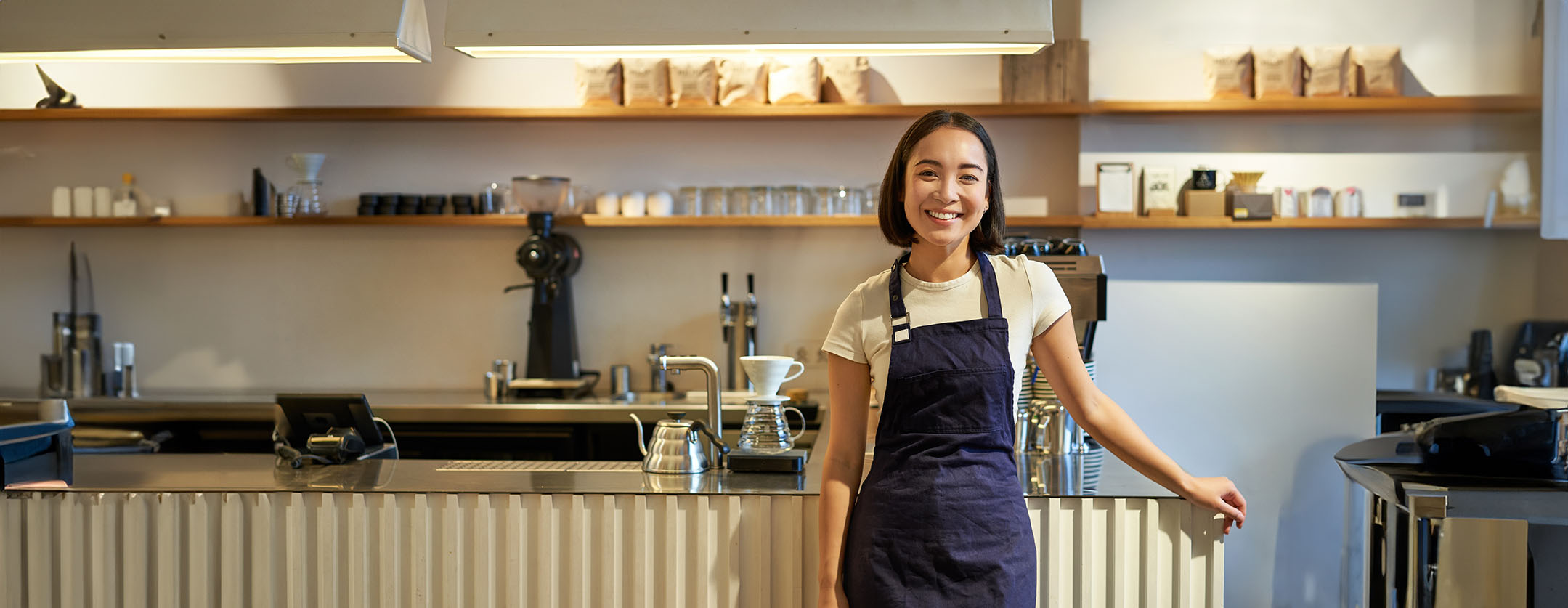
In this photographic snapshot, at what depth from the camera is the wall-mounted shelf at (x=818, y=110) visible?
13.3 ft

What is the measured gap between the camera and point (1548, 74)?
405 centimetres

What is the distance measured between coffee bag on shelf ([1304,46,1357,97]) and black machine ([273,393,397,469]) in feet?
11.1

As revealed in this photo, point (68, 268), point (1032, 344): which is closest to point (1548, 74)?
point (1032, 344)

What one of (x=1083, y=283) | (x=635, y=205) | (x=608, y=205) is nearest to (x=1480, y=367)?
(x=1083, y=283)

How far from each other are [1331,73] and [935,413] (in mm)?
3046

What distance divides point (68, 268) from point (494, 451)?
7.04 ft

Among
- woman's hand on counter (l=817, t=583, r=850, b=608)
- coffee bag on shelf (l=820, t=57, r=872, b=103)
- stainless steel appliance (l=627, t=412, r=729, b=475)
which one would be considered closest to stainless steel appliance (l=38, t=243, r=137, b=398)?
coffee bag on shelf (l=820, t=57, r=872, b=103)

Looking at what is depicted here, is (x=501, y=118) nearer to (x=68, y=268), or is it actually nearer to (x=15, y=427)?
(x=68, y=268)

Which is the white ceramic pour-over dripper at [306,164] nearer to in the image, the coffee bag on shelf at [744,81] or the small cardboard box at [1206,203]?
the coffee bag on shelf at [744,81]

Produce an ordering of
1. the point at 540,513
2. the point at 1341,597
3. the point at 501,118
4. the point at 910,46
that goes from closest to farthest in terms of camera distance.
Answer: the point at 540,513
the point at 910,46
the point at 1341,597
the point at 501,118

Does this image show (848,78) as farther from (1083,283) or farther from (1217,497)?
(1217,497)

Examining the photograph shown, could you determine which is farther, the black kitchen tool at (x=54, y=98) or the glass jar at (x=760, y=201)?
the black kitchen tool at (x=54, y=98)

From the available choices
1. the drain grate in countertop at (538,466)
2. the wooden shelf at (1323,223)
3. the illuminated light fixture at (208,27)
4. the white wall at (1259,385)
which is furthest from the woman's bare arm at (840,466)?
the wooden shelf at (1323,223)

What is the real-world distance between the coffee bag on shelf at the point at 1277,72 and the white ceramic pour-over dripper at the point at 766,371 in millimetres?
2570
